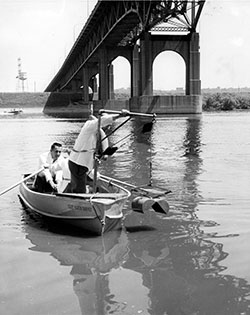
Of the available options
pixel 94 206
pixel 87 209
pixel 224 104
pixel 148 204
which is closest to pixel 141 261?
pixel 94 206

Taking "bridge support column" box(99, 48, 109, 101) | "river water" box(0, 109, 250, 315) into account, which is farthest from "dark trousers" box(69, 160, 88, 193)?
"bridge support column" box(99, 48, 109, 101)

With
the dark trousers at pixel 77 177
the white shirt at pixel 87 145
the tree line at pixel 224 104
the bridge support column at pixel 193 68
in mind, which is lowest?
the tree line at pixel 224 104

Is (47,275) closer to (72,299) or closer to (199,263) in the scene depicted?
(72,299)

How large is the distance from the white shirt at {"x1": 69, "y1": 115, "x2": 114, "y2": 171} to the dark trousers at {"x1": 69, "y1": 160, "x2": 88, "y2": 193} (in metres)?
0.13

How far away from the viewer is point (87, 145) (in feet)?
31.2

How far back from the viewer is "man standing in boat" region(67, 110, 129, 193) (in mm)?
9297

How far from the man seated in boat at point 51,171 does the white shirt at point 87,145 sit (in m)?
1.29

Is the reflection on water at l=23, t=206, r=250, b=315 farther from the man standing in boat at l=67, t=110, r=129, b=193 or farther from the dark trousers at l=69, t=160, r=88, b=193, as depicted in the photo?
the man standing in boat at l=67, t=110, r=129, b=193

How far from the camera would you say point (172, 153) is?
982 inches

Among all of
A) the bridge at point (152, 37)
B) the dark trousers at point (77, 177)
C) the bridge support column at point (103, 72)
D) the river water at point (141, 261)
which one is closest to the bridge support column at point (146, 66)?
the bridge at point (152, 37)

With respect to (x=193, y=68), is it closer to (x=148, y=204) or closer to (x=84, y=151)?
(x=148, y=204)

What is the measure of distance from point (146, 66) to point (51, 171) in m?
54.4

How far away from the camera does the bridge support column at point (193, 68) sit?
64.8 m

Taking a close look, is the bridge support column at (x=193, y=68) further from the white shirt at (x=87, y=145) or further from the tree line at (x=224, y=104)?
the white shirt at (x=87, y=145)
